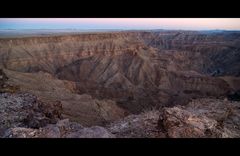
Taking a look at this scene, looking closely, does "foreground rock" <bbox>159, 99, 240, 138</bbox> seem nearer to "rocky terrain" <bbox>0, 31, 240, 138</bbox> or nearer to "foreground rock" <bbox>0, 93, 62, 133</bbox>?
"rocky terrain" <bbox>0, 31, 240, 138</bbox>

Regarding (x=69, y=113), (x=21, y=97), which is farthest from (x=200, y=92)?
(x=21, y=97)

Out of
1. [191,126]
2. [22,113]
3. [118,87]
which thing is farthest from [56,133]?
[118,87]

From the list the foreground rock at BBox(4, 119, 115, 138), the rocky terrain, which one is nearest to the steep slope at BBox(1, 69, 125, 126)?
the rocky terrain

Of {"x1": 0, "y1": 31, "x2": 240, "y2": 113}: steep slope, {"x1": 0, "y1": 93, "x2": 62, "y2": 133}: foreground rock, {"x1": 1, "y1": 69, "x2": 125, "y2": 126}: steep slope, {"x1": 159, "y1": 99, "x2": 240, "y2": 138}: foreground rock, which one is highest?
{"x1": 159, "y1": 99, "x2": 240, "y2": 138}: foreground rock

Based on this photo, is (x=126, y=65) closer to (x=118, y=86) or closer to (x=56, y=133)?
(x=118, y=86)

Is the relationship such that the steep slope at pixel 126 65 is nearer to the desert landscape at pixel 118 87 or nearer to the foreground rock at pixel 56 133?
the desert landscape at pixel 118 87
